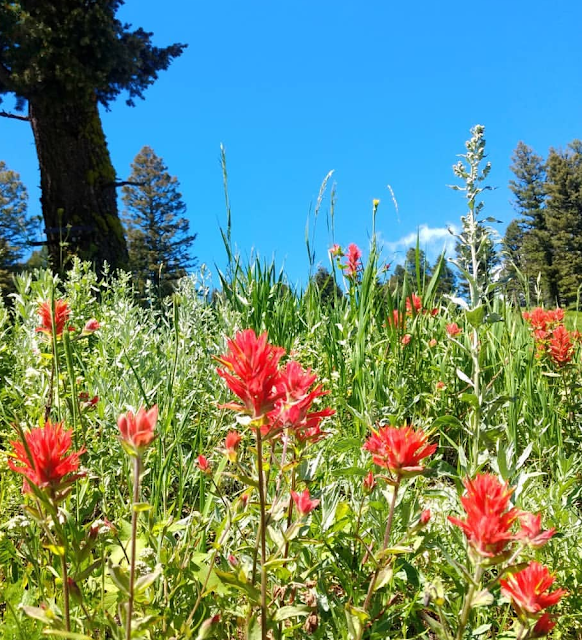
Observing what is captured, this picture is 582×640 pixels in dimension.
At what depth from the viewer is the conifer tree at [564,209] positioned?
47375mm

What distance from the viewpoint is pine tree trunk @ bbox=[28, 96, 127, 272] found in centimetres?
841

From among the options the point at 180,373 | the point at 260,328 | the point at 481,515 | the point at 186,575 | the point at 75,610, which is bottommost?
the point at 75,610

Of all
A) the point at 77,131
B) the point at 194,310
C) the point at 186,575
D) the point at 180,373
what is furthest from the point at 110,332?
the point at 77,131

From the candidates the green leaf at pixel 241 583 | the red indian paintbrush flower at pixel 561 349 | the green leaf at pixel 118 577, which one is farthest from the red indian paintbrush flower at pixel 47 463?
the red indian paintbrush flower at pixel 561 349

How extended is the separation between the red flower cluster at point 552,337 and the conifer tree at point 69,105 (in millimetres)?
6842

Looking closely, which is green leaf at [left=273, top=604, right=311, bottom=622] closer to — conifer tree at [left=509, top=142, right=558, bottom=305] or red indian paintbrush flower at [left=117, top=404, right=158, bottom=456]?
red indian paintbrush flower at [left=117, top=404, right=158, bottom=456]

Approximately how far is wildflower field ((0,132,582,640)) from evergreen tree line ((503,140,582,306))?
48.7 meters

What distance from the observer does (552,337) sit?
10.7ft

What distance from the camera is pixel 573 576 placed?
59.0 inches

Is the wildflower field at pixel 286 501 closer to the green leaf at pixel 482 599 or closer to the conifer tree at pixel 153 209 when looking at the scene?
the green leaf at pixel 482 599

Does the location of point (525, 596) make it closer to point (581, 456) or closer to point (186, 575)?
point (186, 575)

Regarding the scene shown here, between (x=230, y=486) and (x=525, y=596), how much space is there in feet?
4.54

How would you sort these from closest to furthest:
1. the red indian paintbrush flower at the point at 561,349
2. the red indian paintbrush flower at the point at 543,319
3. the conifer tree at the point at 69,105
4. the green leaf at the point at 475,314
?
the green leaf at the point at 475,314 → the red indian paintbrush flower at the point at 561,349 → the red indian paintbrush flower at the point at 543,319 → the conifer tree at the point at 69,105

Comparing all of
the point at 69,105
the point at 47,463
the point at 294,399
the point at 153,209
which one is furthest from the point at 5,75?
the point at 153,209
